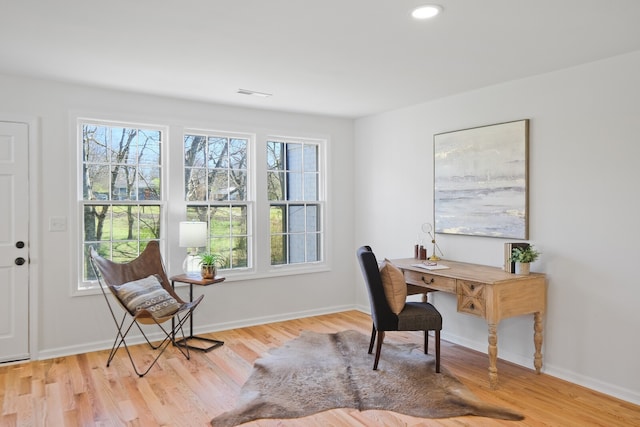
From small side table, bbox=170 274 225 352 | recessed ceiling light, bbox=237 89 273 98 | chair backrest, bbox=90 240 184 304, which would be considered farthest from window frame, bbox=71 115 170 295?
recessed ceiling light, bbox=237 89 273 98

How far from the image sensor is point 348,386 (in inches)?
131

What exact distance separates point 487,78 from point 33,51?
11.4ft

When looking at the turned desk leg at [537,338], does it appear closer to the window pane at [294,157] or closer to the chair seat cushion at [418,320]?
the chair seat cushion at [418,320]

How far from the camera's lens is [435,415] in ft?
9.53

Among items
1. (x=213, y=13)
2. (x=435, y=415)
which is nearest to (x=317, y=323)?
(x=435, y=415)

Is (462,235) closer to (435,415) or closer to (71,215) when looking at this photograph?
(435,415)

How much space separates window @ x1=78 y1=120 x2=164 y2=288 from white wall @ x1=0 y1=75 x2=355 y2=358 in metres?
0.17

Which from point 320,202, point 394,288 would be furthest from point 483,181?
point 320,202

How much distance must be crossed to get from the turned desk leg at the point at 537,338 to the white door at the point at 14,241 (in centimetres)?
422

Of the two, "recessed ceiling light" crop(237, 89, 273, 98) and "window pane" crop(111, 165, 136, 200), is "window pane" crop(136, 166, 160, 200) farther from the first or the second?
"recessed ceiling light" crop(237, 89, 273, 98)

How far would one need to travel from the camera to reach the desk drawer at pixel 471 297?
3395mm

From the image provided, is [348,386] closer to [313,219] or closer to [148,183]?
[313,219]

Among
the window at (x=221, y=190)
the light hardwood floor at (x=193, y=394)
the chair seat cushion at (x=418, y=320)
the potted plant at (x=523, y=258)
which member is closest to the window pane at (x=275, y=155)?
the window at (x=221, y=190)

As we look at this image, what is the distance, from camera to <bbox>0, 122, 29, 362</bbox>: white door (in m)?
3.82
